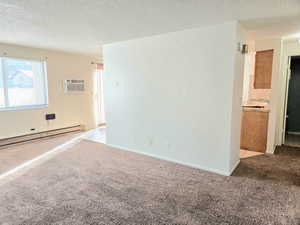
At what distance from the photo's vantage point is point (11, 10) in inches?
91.3

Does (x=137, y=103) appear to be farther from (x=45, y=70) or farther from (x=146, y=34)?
(x=45, y=70)

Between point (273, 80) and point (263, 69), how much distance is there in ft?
1.13

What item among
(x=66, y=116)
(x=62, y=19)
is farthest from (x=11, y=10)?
(x=66, y=116)

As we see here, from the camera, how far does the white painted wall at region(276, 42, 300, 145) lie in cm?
405

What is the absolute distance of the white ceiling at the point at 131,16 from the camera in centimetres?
215

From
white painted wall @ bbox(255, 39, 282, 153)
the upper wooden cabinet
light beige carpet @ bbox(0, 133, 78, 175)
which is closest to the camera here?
light beige carpet @ bbox(0, 133, 78, 175)

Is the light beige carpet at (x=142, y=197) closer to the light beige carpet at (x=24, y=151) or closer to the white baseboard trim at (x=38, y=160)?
the white baseboard trim at (x=38, y=160)

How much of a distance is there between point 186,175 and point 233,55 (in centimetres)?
191

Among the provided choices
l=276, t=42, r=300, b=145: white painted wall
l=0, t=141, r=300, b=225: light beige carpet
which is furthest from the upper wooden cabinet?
l=0, t=141, r=300, b=225: light beige carpet

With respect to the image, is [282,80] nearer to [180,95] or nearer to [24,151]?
[180,95]

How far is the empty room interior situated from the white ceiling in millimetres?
23

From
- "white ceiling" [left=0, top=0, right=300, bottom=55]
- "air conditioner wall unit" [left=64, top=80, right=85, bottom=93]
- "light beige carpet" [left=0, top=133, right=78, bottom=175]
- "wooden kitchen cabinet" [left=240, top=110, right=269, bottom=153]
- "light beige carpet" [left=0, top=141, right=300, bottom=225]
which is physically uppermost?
"white ceiling" [left=0, top=0, right=300, bottom=55]

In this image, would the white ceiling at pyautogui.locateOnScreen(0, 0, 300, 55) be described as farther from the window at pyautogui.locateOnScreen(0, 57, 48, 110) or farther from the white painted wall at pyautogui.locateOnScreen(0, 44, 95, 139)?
the white painted wall at pyautogui.locateOnScreen(0, 44, 95, 139)

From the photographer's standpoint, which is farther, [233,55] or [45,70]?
Answer: [45,70]
